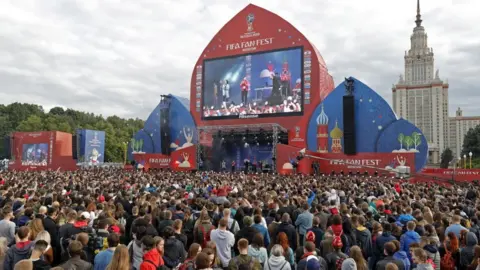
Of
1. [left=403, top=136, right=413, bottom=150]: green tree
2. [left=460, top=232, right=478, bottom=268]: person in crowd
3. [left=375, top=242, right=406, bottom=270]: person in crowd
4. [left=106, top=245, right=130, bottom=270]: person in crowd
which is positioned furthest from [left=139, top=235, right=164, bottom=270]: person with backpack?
[left=403, top=136, right=413, bottom=150]: green tree

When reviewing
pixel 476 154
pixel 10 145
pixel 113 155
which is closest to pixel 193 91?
pixel 10 145

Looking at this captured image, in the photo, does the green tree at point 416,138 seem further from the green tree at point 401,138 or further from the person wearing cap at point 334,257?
the person wearing cap at point 334,257

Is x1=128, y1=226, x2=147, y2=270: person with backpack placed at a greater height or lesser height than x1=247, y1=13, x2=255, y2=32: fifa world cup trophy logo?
lesser

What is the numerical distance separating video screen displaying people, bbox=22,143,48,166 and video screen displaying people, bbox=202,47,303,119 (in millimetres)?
21300

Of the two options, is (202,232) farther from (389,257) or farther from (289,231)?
(389,257)

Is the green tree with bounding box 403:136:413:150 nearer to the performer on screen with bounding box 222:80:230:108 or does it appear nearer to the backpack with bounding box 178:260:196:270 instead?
the performer on screen with bounding box 222:80:230:108

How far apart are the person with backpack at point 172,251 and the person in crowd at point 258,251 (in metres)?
0.98

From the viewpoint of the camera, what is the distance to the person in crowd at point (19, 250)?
509cm

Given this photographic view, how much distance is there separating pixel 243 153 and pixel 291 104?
7946 mm

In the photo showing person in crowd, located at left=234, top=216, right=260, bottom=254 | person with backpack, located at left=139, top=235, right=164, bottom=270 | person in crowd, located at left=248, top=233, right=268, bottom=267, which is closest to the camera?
person with backpack, located at left=139, top=235, right=164, bottom=270

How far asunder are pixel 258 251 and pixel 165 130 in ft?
125

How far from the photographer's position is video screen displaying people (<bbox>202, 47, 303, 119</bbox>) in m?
36.7

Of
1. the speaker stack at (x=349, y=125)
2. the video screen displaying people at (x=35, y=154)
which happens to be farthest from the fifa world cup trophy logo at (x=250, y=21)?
the video screen displaying people at (x=35, y=154)

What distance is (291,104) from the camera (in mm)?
36406
